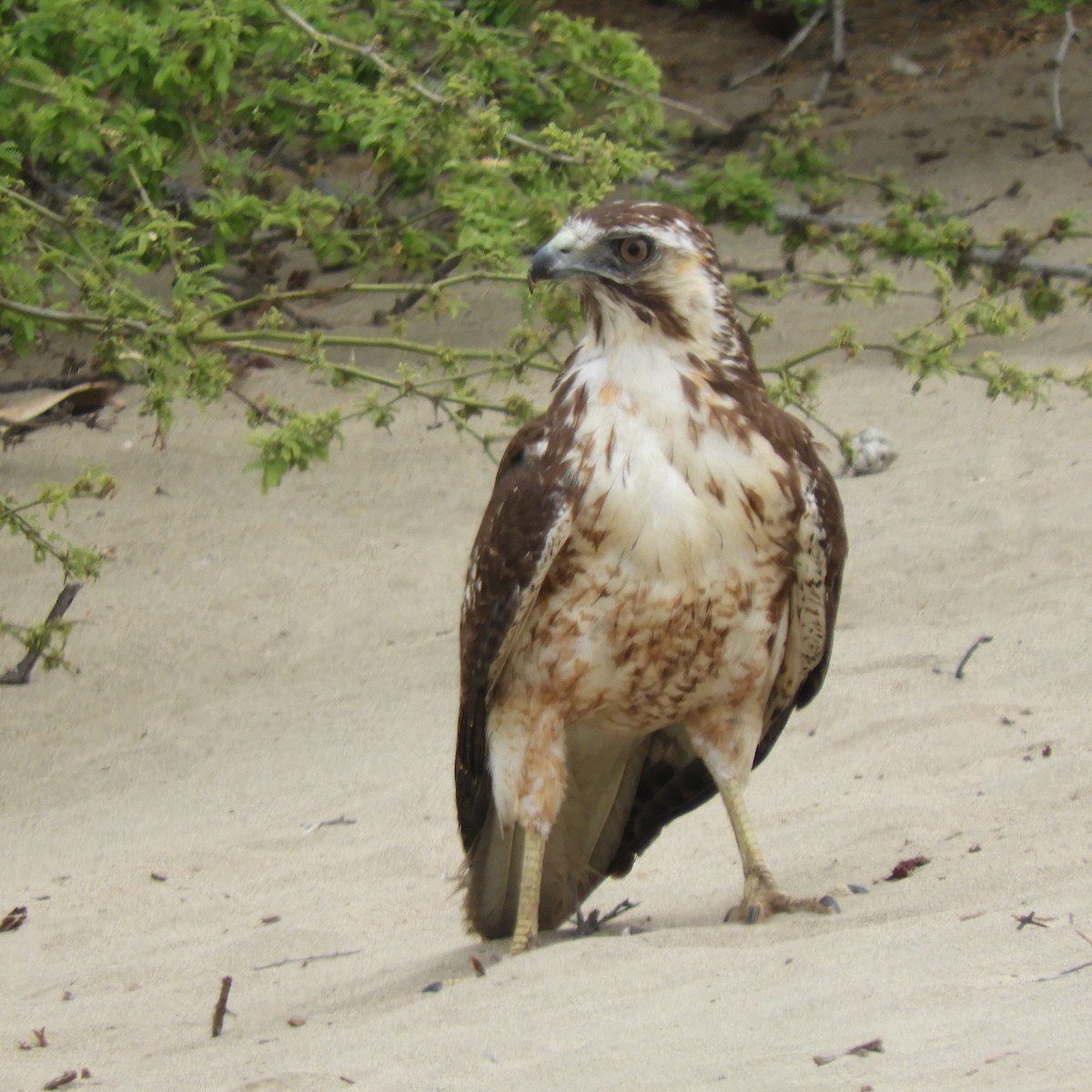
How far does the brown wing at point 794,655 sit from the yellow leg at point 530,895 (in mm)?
398

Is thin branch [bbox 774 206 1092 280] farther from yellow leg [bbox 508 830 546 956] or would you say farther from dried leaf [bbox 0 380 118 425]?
yellow leg [bbox 508 830 546 956]

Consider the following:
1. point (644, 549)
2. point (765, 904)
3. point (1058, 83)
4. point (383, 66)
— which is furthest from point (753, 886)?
point (1058, 83)

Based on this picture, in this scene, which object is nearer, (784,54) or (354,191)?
(354,191)

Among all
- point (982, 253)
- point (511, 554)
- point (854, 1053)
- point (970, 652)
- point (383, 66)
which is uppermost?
point (383, 66)

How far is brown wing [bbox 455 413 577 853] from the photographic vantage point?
13.6ft

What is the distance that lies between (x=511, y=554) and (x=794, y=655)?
33.5 inches

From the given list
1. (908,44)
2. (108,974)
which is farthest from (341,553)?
(908,44)

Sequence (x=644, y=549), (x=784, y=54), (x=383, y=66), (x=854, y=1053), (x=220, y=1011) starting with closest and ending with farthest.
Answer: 1. (x=854, y=1053)
2. (x=220, y=1011)
3. (x=644, y=549)
4. (x=383, y=66)
5. (x=784, y=54)

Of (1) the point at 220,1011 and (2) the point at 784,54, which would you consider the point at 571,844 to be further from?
(2) the point at 784,54

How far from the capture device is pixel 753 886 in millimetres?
4348

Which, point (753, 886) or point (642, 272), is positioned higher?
point (642, 272)

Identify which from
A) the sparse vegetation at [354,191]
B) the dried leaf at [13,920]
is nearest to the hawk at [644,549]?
the sparse vegetation at [354,191]

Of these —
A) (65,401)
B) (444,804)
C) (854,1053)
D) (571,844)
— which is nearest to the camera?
(854,1053)

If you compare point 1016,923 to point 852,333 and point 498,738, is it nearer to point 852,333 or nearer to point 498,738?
point 498,738
